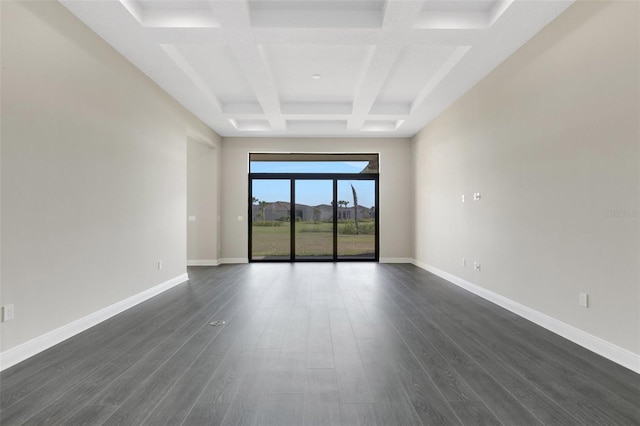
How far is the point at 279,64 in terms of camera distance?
4172 mm

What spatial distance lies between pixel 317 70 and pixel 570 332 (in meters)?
4.06

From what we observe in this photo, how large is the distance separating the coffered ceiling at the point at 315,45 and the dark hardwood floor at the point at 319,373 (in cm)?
294

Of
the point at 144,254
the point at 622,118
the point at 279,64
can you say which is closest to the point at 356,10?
the point at 279,64

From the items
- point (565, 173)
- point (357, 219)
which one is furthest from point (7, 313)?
point (357, 219)

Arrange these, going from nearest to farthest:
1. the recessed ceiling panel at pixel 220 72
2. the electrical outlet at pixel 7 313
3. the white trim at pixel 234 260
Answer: the electrical outlet at pixel 7 313 → the recessed ceiling panel at pixel 220 72 → the white trim at pixel 234 260

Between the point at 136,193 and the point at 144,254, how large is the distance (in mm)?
801

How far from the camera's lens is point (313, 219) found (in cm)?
747

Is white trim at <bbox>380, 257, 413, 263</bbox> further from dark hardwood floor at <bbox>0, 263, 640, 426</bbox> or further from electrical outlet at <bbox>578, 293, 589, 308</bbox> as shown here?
electrical outlet at <bbox>578, 293, 589, 308</bbox>

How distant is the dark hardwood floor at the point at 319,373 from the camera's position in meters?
1.70

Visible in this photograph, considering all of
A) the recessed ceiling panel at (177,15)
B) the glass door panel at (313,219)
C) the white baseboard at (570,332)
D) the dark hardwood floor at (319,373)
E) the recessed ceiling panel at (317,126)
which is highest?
the recessed ceiling panel at (177,15)

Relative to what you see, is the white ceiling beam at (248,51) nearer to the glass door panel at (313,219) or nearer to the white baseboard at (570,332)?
the glass door panel at (313,219)

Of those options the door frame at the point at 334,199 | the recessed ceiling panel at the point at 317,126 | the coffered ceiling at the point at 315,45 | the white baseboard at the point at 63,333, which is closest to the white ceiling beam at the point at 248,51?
the coffered ceiling at the point at 315,45

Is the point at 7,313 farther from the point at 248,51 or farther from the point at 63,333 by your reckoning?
the point at 248,51

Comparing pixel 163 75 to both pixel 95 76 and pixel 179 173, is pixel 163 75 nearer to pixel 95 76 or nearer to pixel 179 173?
pixel 95 76
